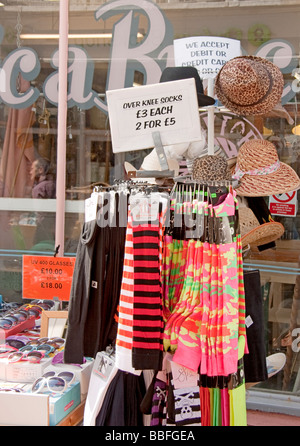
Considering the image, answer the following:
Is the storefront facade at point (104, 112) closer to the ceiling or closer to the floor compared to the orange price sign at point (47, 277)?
closer to the ceiling

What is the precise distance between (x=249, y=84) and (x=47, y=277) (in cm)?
186

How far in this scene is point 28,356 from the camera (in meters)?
2.85

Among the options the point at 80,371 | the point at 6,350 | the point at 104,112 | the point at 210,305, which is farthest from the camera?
the point at 104,112

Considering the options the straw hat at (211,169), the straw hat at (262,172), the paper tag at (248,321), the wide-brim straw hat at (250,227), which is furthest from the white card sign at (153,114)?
the paper tag at (248,321)

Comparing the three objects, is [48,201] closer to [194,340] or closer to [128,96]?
[128,96]

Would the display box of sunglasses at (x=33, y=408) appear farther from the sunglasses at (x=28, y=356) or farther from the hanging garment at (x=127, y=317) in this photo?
the hanging garment at (x=127, y=317)

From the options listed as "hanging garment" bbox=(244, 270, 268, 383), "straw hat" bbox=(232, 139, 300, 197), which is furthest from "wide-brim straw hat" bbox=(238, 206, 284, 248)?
"hanging garment" bbox=(244, 270, 268, 383)

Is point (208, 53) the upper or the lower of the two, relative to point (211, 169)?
upper

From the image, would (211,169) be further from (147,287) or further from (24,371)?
(24,371)

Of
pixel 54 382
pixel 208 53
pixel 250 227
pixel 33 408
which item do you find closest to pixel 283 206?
pixel 250 227

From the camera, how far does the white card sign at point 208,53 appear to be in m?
2.84

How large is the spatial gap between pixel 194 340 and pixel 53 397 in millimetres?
908

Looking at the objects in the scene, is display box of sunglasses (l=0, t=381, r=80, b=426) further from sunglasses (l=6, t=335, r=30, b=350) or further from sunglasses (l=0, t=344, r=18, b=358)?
sunglasses (l=6, t=335, r=30, b=350)

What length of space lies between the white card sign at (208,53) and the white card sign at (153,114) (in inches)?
26.9
